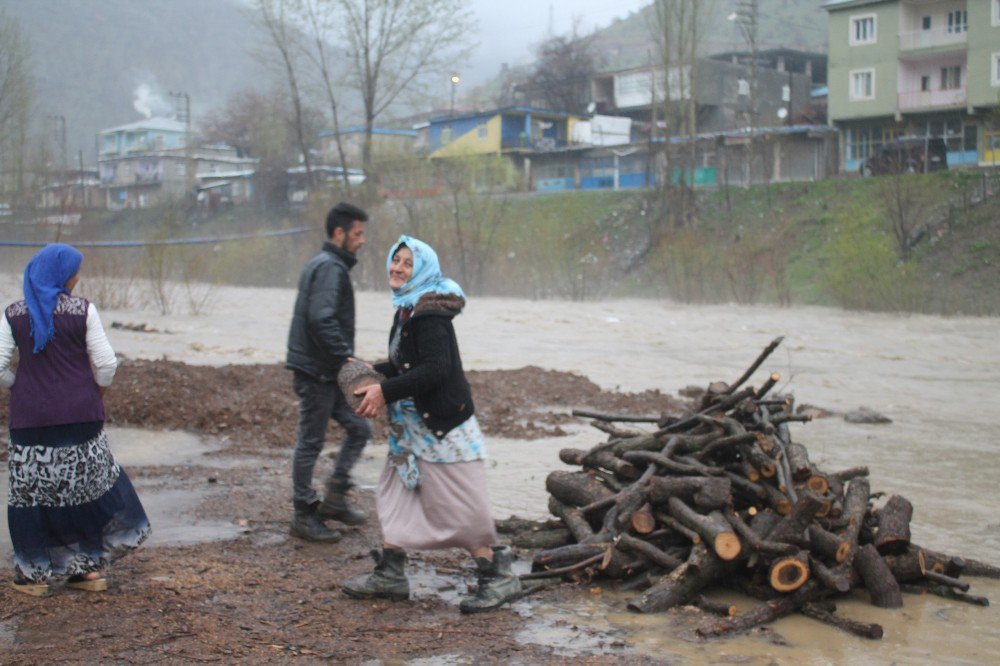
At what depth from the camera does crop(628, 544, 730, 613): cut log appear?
5492mm

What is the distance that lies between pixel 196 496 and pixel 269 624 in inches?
129

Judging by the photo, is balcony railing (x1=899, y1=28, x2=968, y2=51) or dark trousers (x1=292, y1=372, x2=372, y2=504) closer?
dark trousers (x1=292, y1=372, x2=372, y2=504)

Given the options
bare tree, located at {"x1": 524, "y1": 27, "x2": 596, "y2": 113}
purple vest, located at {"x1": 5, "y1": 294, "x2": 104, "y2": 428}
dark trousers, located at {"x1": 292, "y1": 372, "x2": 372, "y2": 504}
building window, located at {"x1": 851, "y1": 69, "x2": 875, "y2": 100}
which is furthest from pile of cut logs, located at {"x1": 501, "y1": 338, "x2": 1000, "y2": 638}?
bare tree, located at {"x1": 524, "y1": 27, "x2": 596, "y2": 113}

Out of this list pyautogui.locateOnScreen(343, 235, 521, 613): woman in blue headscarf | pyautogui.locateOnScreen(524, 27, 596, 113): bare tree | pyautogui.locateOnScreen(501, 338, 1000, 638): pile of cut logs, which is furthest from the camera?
pyautogui.locateOnScreen(524, 27, 596, 113): bare tree

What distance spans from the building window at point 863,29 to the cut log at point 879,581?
50.4 m

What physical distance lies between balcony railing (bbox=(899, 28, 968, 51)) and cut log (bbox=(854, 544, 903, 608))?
48622 millimetres

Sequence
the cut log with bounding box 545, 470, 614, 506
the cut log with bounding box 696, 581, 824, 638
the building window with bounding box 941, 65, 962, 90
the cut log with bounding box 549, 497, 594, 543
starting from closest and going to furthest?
the cut log with bounding box 696, 581, 824, 638 → the cut log with bounding box 549, 497, 594, 543 → the cut log with bounding box 545, 470, 614, 506 → the building window with bounding box 941, 65, 962, 90

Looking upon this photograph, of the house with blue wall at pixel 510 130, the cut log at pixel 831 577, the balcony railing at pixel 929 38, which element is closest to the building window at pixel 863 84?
the balcony railing at pixel 929 38

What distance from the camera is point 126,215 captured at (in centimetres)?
6344

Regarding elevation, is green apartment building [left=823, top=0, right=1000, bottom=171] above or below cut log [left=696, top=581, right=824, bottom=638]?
above

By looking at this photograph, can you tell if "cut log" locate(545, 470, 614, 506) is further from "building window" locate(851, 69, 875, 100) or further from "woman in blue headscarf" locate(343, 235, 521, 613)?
"building window" locate(851, 69, 875, 100)

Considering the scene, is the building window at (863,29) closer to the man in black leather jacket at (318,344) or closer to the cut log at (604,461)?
the cut log at (604,461)

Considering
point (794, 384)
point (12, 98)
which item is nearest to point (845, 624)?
point (794, 384)

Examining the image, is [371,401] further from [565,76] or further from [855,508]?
[565,76]
